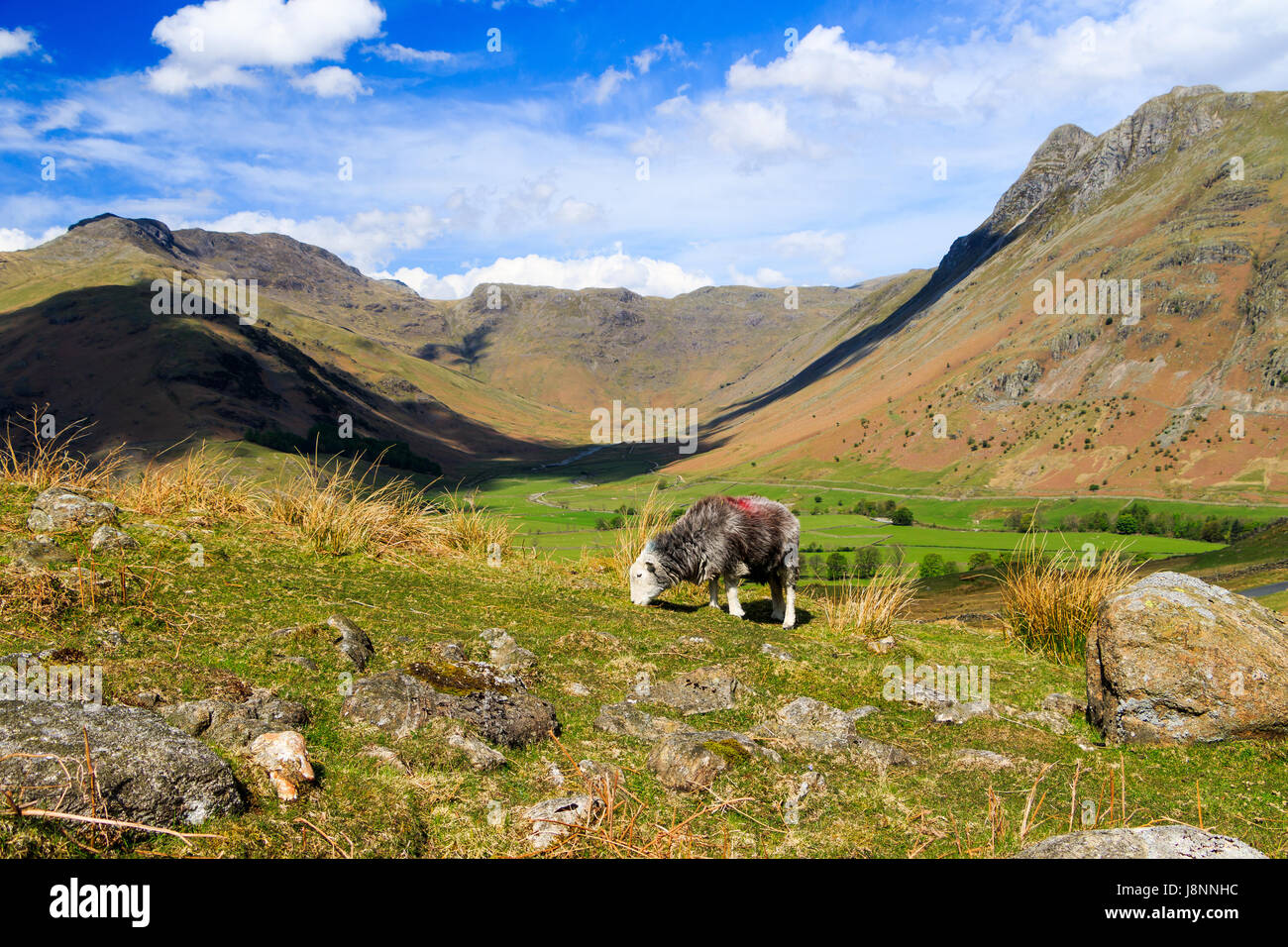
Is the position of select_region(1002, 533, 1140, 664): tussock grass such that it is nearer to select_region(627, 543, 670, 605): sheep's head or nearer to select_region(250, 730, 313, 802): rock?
select_region(627, 543, 670, 605): sheep's head

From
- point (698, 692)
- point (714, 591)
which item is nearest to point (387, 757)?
point (698, 692)

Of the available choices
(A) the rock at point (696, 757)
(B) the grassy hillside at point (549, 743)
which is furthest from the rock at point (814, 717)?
(A) the rock at point (696, 757)

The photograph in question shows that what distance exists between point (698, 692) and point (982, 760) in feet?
8.13

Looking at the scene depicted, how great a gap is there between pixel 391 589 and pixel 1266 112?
180 meters

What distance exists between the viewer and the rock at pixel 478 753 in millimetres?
4667

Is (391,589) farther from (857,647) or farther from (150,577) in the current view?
(857,647)

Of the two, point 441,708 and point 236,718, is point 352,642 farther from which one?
point 236,718

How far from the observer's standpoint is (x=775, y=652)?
8586mm

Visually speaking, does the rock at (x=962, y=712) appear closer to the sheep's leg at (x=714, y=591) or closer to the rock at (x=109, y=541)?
the sheep's leg at (x=714, y=591)

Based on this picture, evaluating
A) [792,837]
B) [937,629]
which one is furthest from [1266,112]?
[792,837]

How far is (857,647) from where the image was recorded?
9.75 meters

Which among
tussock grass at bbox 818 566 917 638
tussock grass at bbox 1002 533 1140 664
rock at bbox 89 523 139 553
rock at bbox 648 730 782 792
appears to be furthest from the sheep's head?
rock at bbox 89 523 139 553

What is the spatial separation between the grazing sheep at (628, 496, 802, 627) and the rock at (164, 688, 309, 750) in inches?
262

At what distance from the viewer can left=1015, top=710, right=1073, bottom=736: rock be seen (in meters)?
7.31
